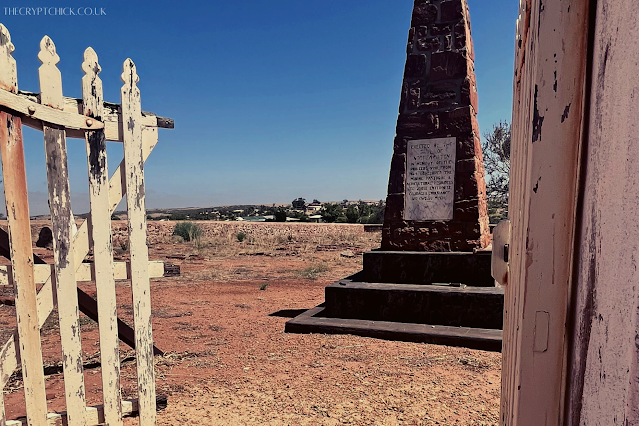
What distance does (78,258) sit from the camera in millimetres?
1964

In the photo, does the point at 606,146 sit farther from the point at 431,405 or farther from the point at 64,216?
the point at 431,405

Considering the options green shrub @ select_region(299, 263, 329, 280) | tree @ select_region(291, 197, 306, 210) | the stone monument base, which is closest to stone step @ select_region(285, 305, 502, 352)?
the stone monument base

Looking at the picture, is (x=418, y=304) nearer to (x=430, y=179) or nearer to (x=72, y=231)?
(x=430, y=179)

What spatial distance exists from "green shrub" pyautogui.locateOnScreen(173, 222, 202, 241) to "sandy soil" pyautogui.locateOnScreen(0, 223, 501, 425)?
12630 mm

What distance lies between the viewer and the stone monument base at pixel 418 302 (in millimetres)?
4211

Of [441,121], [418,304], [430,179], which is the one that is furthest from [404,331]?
[441,121]

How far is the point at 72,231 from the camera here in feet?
6.51

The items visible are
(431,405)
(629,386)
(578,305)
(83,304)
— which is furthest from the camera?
(431,405)

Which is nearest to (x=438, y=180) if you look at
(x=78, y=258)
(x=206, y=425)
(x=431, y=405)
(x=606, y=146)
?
(x=431, y=405)

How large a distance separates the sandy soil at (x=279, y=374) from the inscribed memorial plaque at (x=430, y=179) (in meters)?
1.75

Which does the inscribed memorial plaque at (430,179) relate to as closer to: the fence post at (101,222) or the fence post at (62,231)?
the fence post at (101,222)

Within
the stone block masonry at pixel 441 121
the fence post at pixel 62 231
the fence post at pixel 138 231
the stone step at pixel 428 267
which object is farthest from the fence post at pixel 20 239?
the stone block masonry at pixel 441 121

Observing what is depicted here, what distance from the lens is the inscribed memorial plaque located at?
16.0 feet

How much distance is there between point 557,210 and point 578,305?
0.63 ft
